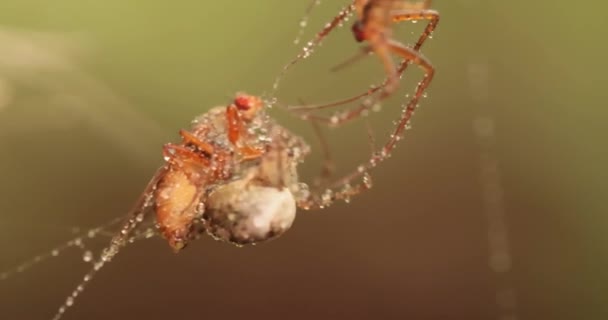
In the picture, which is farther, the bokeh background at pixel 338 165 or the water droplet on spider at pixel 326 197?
the bokeh background at pixel 338 165

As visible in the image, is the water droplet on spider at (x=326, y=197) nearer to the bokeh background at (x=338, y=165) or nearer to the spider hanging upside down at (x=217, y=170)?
the spider hanging upside down at (x=217, y=170)

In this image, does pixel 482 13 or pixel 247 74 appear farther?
pixel 482 13

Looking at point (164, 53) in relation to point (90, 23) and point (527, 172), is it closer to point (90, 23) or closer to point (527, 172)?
point (90, 23)

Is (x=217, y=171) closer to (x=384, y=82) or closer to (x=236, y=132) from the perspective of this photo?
(x=236, y=132)

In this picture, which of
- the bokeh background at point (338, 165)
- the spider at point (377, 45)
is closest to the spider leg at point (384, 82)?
the spider at point (377, 45)

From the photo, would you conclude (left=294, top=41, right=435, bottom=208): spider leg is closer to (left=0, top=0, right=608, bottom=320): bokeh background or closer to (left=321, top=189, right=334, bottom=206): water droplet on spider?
(left=321, top=189, right=334, bottom=206): water droplet on spider

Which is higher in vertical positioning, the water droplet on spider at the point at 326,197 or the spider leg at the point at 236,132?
the spider leg at the point at 236,132

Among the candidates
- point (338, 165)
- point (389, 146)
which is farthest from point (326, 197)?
point (338, 165)

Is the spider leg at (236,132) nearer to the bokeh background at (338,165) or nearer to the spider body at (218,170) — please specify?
the spider body at (218,170)

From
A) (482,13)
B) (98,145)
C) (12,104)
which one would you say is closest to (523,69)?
(482,13)
